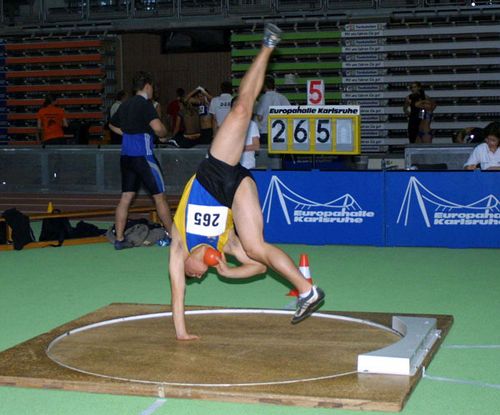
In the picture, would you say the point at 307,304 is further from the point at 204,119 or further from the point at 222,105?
the point at 204,119

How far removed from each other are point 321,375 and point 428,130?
1395 cm

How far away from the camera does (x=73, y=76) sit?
24.7 m

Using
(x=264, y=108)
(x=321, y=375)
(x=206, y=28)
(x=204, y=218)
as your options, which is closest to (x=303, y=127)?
(x=264, y=108)

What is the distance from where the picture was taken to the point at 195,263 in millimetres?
6496

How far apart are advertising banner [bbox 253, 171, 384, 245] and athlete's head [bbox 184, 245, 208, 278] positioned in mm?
5269

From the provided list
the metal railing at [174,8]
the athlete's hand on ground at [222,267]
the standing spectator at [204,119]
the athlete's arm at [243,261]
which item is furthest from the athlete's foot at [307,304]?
the metal railing at [174,8]

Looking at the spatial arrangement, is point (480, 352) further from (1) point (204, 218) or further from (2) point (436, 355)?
(1) point (204, 218)

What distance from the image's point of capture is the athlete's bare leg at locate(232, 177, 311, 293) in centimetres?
649

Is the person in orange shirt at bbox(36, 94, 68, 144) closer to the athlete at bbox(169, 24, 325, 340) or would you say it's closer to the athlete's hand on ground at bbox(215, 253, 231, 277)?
the athlete's hand on ground at bbox(215, 253, 231, 277)

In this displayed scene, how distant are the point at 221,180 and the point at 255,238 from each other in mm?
468

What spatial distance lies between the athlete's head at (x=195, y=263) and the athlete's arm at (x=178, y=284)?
47 mm

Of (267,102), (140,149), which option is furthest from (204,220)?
(267,102)

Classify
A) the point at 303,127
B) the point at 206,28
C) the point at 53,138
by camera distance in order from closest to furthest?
the point at 303,127 → the point at 53,138 → the point at 206,28

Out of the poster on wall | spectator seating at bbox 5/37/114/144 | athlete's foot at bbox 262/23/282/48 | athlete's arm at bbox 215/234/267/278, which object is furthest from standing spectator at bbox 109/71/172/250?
the poster on wall
